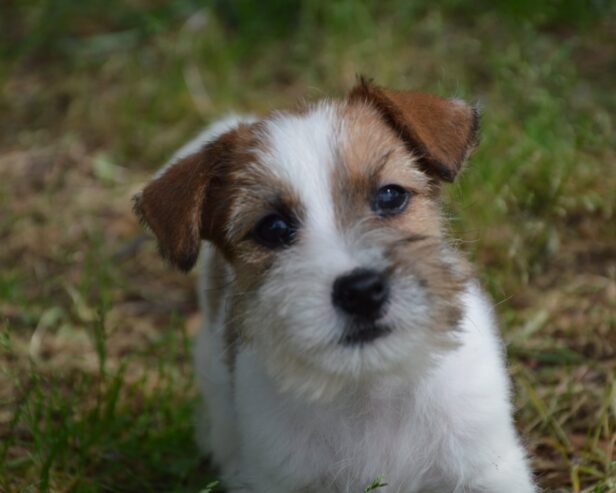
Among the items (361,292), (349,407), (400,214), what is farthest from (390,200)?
(349,407)

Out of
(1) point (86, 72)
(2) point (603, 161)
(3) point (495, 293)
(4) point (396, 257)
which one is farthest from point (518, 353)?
(1) point (86, 72)

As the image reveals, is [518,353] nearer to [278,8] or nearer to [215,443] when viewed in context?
[215,443]

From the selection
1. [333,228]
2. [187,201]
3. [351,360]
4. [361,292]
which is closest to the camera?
[361,292]

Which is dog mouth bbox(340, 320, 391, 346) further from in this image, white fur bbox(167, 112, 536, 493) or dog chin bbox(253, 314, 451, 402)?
white fur bbox(167, 112, 536, 493)

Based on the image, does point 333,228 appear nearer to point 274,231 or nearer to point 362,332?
point 274,231

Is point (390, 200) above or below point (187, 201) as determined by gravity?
below

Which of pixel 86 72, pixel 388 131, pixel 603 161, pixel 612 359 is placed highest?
pixel 86 72

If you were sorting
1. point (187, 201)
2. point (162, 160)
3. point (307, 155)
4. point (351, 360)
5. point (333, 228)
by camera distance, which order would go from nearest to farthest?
1. point (351, 360)
2. point (333, 228)
3. point (307, 155)
4. point (187, 201)
5. point (162, 160)
